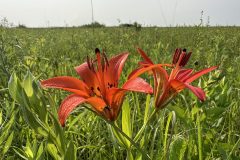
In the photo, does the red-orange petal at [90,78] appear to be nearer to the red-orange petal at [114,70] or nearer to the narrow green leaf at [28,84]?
the red-orange petal at [114,70]

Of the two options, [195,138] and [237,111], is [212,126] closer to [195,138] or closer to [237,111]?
[195,138]

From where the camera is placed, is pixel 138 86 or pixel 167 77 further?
pixel 167 77

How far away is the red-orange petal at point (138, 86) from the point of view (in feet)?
2.51

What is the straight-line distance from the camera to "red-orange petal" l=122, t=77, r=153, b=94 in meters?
0.77

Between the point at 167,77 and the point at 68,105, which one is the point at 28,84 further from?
the point at 167,77

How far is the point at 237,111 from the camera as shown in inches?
71.2

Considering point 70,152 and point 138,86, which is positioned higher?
point 138,86

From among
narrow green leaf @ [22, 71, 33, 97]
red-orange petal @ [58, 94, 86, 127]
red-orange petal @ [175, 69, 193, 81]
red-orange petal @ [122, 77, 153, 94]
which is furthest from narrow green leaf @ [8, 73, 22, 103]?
red-orange petal @ [175, 69, 193, 81]

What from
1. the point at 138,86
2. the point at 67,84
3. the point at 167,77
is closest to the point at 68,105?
the point at 67,84

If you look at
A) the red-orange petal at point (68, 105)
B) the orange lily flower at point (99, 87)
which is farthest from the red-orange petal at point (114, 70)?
the red-orange petal at point (68, 105)

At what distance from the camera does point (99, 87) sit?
2.88 feet

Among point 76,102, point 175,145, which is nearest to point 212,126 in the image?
point 175,145

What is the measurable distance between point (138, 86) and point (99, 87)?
132 millimetres

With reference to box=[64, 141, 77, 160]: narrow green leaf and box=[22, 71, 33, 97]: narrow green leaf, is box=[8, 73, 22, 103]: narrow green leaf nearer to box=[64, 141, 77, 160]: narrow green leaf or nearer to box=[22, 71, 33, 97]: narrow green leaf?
box=[22, 71, 33, 97]: narrow green leaf
